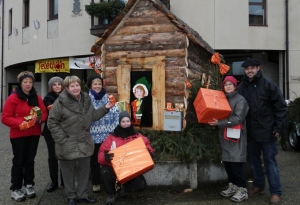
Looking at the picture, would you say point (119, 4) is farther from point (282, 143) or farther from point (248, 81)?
point (248, 81)

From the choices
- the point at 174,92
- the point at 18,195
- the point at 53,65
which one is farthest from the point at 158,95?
the point at 53,65

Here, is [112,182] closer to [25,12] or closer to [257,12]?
[257,12]

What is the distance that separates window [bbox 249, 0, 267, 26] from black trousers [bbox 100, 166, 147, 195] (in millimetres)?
10373

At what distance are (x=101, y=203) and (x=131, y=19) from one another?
11.0 ft

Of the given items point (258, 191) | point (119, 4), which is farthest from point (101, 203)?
point (119, 4)

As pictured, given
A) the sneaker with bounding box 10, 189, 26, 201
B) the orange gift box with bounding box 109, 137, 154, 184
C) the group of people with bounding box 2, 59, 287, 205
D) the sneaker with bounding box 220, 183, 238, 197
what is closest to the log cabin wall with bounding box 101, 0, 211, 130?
the group of people with bounding box 2, 59, 287, 205

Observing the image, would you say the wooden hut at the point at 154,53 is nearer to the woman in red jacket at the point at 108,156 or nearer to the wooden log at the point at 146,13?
the wooden log at the point at 146,13

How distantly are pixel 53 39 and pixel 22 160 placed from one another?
38.2 ft

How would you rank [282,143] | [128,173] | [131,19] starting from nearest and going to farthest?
1. [128,173]
2. [131,19]
3. [282,143]

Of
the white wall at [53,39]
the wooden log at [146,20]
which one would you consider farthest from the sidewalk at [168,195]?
the white wall at [53,39]

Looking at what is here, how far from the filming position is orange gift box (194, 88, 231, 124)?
4.53 m

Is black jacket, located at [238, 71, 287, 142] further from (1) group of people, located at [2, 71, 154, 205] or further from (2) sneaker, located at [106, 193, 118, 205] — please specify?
(2) sneaker, located at [106, 193, 118, 205]

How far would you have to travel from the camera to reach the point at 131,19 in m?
6.00

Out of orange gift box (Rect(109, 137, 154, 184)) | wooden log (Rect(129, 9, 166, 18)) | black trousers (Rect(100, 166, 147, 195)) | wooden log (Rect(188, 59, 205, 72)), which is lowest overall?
black trousers (Rect(100, 166, 147, 195))
